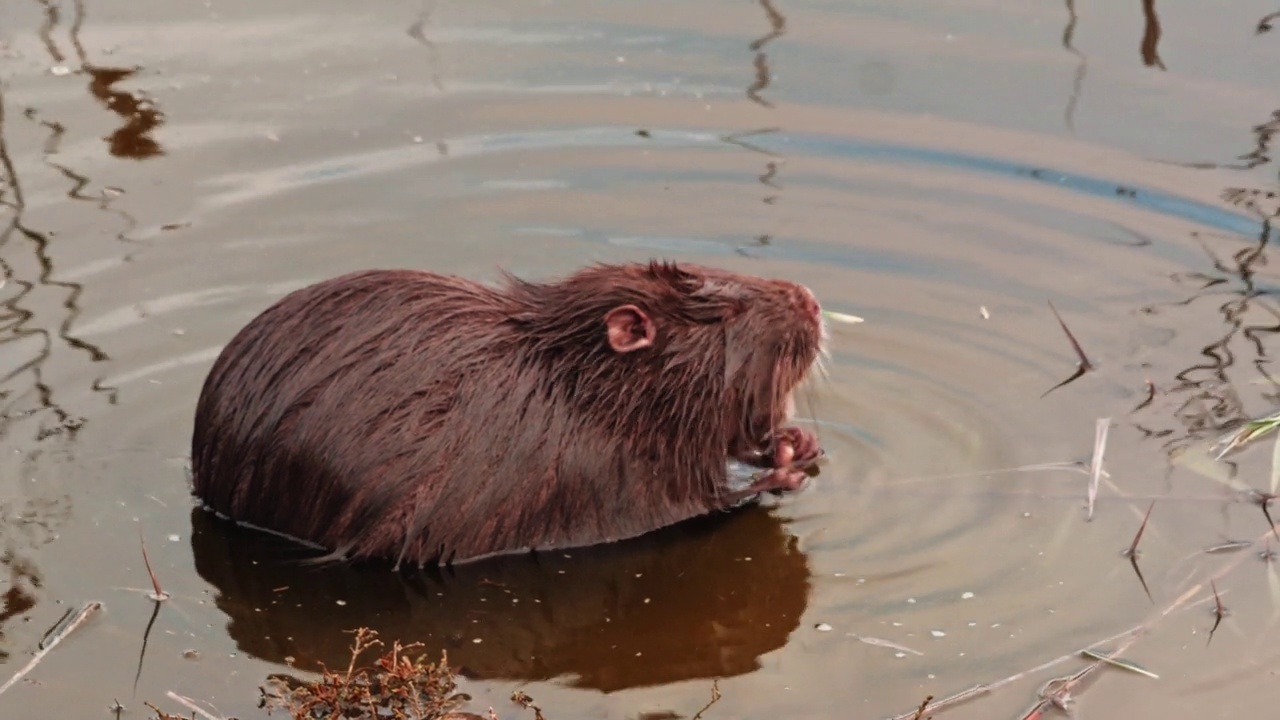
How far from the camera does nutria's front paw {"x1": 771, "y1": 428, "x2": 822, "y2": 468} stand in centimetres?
545

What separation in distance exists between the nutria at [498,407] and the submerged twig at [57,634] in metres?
0.51

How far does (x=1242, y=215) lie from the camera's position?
22.7 feet

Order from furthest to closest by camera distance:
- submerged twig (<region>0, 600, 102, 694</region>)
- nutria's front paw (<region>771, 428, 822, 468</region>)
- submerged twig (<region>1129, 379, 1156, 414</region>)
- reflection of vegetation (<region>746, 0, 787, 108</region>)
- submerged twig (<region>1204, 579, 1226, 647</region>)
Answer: reflection of vegetation (<region>746, 0, 787, 108</region>) < submerged twig (<region>1129, 379, 1156, 414</region>) < nutria's front paw (<region>771, 428, 822, 468</region>) < submerged twig (<region>1204, 579, 1226, 647</region>) < submerged twig (<region>0, 600, 102, 694</region>)

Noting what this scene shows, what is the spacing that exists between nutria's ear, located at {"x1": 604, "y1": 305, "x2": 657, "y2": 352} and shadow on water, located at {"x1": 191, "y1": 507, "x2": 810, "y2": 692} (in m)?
0.57

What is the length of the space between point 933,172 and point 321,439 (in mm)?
3240

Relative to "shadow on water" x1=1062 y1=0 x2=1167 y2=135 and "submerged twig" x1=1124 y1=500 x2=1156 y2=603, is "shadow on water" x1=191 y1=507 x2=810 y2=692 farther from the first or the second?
"shadow on water" x1=1062 y1=0 x2=1167 y2=135

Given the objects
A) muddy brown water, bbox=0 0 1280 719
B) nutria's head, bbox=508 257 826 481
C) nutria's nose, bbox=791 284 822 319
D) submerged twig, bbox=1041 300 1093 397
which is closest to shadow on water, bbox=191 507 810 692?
muddy brown water, bbox=0 0 1280 719

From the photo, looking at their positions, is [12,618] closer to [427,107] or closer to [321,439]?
[321,439]

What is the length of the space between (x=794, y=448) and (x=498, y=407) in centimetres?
97

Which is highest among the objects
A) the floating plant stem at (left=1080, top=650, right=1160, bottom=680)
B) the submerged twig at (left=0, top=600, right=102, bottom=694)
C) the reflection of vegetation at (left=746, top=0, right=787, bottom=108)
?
the reflection of vegetation at (left=746, top=0, right=787, bottom=108)

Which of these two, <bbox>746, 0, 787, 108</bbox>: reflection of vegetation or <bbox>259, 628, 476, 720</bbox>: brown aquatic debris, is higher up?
<bbox>746, 0, 787, 108</bbox>: reflection of vegetation

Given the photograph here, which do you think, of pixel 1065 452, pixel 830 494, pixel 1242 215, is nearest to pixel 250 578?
pixel 830 494

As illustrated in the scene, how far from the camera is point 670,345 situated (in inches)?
208

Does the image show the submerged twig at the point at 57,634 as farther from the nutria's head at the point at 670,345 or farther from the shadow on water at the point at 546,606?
the nutria's head at the point at 670,345
